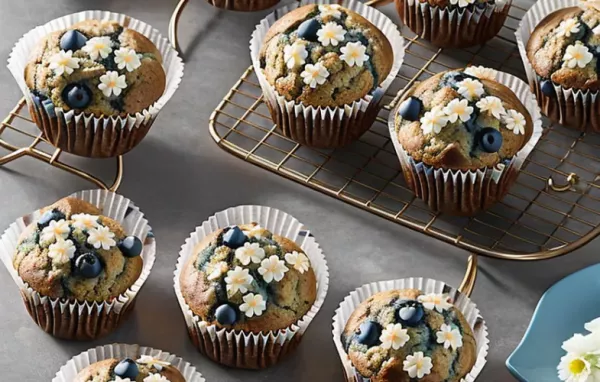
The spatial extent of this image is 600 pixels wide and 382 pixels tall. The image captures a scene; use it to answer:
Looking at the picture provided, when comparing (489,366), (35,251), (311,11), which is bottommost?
(489,366)

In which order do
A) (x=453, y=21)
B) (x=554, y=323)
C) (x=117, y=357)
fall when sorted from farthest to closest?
1. (x=453, y=21)
2. (x=554, y=323)
3. (x=117, y=357)

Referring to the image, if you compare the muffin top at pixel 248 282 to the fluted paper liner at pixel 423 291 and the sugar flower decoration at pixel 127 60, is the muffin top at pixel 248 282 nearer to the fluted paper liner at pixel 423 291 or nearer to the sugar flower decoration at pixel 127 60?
the fluted paper liner at pixel 423 291

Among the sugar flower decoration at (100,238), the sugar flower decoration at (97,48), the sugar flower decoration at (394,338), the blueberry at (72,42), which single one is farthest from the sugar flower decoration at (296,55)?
the sugar flower decoration at (394,338)

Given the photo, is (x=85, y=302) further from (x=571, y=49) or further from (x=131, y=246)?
(x=571, y=49)

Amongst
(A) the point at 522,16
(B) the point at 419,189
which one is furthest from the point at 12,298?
(A) the point at 522,16

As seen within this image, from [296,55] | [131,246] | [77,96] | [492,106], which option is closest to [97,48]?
[77,96]

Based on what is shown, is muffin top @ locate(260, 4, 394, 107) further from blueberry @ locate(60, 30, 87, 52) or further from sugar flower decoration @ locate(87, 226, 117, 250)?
sugar flower decoration @ locate(87, 226, 117, 250)

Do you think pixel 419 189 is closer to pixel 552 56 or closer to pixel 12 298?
pixel 552 56
